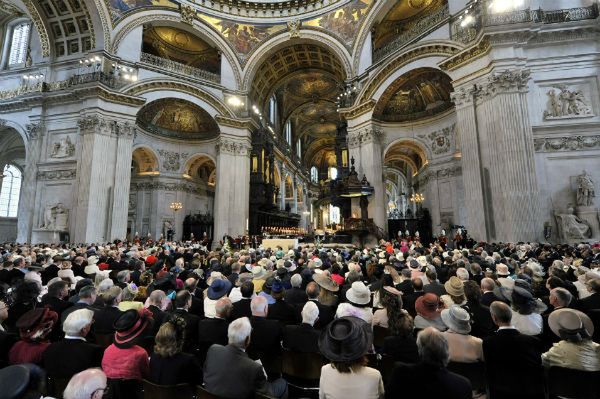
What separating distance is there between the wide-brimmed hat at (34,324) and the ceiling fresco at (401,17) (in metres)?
23.7

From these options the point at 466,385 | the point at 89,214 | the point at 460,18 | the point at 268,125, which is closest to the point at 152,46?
the point at 268,125

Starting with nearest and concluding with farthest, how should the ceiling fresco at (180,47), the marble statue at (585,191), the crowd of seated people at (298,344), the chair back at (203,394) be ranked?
the crowd of seated people at (298,344) → the chair back at (203,394) → the marble statue at (585,191) → the ceiling fresco at (180,47)

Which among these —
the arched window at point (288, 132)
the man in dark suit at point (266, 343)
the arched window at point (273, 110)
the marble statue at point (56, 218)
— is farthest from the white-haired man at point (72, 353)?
the arched window at point (288, 132)

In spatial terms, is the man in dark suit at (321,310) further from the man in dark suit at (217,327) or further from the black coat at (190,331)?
the black coat at (190,331)

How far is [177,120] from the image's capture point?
76.9 ft

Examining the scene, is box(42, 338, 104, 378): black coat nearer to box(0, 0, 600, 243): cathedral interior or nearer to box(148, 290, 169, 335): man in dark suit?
box(148, 290, 169, 335): man in dark suit

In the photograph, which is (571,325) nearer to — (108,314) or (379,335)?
(379,335)

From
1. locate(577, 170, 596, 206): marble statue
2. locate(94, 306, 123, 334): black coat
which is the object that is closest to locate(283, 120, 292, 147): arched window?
locate(577, 170, 596, 206): marble statue

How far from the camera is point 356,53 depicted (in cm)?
2128

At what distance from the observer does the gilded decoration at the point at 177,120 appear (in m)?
21.3

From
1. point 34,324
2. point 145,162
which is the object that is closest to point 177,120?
point 145,162

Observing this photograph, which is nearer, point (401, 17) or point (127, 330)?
point (127, 330)

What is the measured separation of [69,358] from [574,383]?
4208 millimetres

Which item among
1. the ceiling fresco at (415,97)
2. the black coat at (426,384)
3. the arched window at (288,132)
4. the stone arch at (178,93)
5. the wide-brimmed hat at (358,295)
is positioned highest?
the arched window at (288,132)
